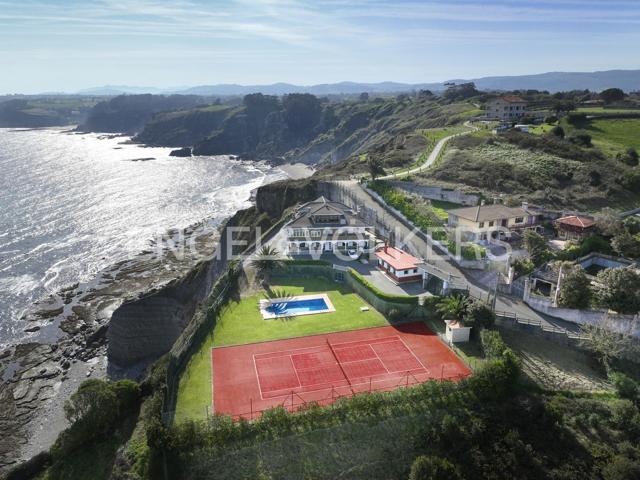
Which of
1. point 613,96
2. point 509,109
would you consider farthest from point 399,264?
point 613,96

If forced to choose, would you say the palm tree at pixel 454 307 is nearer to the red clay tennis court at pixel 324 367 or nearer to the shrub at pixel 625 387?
the red clay tennis court at pixel 324 367

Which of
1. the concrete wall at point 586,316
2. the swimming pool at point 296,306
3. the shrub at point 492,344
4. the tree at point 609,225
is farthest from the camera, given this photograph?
the tree at point 609,225

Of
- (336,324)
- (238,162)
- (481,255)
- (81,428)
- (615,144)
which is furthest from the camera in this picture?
(238,162)

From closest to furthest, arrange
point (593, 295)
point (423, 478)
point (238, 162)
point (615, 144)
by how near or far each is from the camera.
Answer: point (423, 478) → point (593, 295) → point (615, 144) → point (238, 162)

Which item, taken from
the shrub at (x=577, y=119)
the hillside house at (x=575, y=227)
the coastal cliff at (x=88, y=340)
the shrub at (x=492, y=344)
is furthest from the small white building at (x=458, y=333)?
the shrub at (x=577, y=119)

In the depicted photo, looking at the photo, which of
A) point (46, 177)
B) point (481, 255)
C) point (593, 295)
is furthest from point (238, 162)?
point (593, 295)

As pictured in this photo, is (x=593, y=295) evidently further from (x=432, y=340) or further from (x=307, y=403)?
(x=307, y=403)

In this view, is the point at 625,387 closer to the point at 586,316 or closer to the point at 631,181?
the point at 586,316
